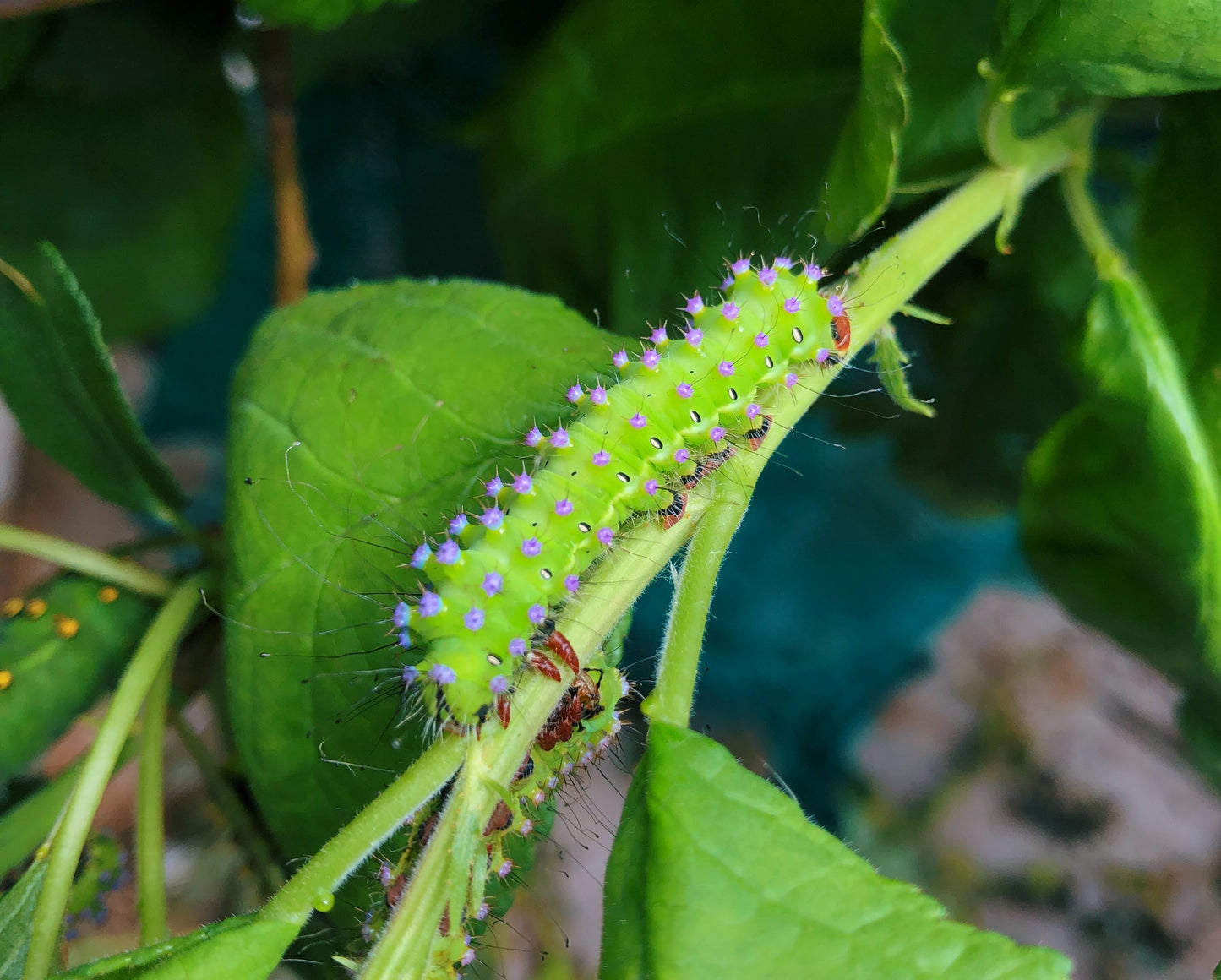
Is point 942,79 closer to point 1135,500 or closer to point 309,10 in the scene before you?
point 1135,500

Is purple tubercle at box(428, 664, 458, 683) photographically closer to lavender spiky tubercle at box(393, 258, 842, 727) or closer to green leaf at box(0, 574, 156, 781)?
lavender spiky tubercle at box(393, 258, 842, 727)

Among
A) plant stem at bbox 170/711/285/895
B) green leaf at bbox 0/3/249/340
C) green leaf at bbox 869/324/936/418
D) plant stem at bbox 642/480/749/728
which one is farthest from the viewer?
green leaf at bbox 0/3/249/340

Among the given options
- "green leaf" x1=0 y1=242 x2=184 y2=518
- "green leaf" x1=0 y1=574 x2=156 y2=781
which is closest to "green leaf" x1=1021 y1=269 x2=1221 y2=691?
"green leaf" x1=0 y1=242 x2=184 y2=518

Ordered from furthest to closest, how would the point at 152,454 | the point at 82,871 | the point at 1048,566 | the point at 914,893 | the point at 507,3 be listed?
the point at 507,3, the point at 1048,566, the point at 82,871, the point at 152,454, the point at 914,893

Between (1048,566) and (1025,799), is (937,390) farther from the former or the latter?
(1025,799)

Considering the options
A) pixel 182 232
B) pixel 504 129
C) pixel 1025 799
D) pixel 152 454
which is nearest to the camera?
pixel 152 454

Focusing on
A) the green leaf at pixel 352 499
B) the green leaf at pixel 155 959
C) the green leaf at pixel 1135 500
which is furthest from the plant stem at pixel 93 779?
the green leaf at pixel 1135 500

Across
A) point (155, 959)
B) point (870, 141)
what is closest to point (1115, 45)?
point (870, 141)

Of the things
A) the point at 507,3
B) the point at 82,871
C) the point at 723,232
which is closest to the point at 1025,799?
the point at 723,232
